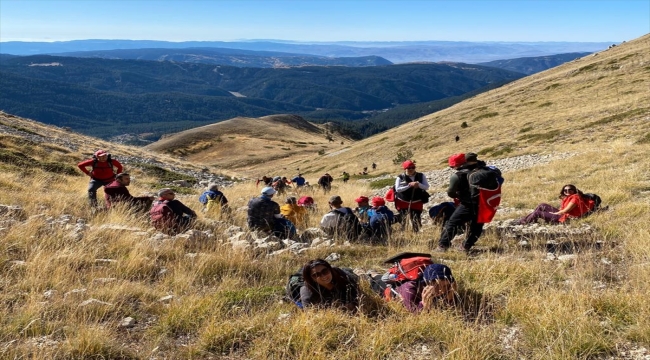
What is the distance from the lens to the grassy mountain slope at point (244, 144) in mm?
80062

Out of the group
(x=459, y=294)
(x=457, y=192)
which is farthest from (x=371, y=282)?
(x=457, y=192)

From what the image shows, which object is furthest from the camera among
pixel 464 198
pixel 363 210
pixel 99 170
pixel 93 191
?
pixel 99 170

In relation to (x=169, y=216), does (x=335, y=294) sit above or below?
above

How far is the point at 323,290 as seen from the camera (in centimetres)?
459

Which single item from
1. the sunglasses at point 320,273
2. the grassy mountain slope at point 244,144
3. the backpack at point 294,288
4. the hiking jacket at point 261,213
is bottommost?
the grassy mountain slope at point 244,144

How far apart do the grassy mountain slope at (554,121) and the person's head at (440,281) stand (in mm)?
17752

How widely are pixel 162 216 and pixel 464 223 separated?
570cm

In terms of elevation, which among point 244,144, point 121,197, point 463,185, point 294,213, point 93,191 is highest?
point 463,185

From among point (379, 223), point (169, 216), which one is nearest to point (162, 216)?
point (169, 216)

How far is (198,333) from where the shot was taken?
391cm

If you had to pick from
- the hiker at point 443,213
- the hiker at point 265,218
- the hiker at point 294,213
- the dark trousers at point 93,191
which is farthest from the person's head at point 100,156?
the hiker at point 443,213

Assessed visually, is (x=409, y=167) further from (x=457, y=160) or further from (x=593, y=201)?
(x=593, y=201)

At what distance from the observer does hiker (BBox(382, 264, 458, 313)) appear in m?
4.28

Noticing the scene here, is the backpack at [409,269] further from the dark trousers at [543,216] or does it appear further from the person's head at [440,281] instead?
the dark trousers at [543,216]
